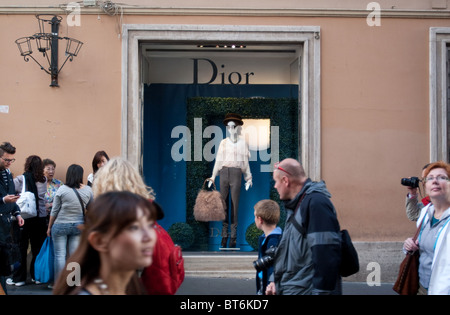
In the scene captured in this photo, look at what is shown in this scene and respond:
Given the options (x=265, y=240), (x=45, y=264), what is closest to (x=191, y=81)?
(x=45, y=264)

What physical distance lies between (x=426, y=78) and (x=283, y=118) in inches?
94.4

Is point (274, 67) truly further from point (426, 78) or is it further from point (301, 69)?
point (426, 78)

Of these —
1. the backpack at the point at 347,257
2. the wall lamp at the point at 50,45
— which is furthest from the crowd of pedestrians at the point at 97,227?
the wall lamp at the point at 50,45

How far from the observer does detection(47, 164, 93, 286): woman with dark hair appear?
23.2ft

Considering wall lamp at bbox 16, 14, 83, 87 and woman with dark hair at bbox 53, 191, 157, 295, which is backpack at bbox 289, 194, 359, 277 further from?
wall lamp at bbox 16, 14, 83, 87

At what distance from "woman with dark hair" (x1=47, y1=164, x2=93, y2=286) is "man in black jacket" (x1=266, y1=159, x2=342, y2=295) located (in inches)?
140

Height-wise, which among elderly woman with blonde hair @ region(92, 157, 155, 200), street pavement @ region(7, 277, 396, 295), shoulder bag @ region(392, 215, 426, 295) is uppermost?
elderly woman with blonde hair @ region(92, 157, 155, 200)

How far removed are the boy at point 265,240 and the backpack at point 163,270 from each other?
1049 millimetres

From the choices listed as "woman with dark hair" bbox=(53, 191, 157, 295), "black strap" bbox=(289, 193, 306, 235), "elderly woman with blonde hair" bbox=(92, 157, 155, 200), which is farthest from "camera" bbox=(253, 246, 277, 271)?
"woman with dark hair" bbox=(53, 191, 157, 295)

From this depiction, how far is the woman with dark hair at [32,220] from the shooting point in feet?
26.7

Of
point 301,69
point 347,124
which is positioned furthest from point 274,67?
point 347,124

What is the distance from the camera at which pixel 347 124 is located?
8945 mm

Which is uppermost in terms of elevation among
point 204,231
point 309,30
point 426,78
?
point 309,30
